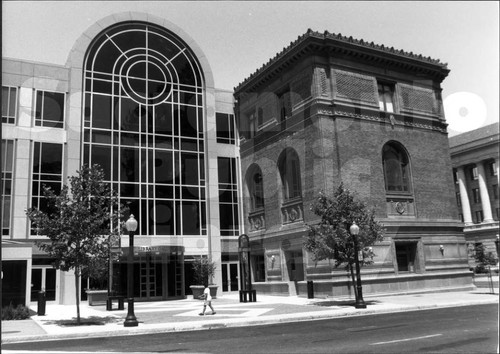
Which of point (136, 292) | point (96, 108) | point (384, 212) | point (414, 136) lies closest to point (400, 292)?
point (384, 212)

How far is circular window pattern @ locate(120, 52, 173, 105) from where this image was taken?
35.9 meters

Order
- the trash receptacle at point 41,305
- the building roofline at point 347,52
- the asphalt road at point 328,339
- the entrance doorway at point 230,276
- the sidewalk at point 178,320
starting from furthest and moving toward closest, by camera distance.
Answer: the entrance doorway at point 230,276 → the building roofline at point 347,52 → the trash receptacle at point 41,305 → the sidewalk at point 178,320 → the asphalt road at point 328,339

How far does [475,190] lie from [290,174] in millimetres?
50564

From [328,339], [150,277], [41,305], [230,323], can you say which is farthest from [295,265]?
[328,339]

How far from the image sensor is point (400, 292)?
30.5m

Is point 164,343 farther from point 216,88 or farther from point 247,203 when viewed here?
point 216,88

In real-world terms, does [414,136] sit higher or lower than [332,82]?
lower

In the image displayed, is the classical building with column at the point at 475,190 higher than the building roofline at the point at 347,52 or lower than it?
lower

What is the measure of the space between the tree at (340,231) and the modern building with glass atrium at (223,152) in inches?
153

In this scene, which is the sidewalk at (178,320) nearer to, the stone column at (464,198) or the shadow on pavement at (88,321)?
the shadow on pavement at (88,321)

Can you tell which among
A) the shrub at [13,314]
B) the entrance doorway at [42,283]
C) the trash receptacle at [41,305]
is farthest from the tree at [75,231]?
the entrance doorway at [42,283]

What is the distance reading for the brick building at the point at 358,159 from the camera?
30812 mm

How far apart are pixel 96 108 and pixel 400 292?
82.4ft

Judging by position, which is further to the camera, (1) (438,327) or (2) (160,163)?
(2) (160,163)
